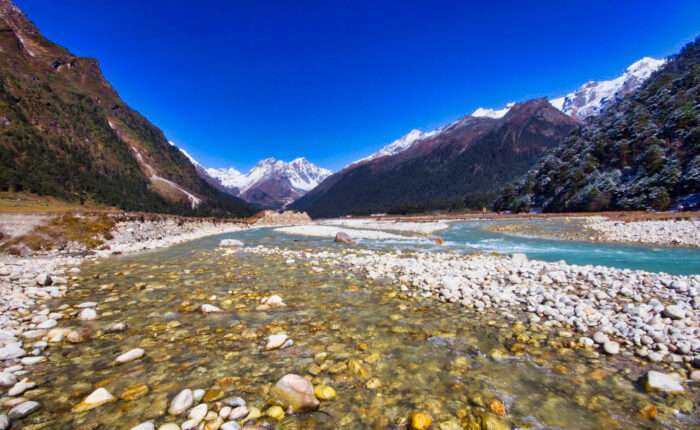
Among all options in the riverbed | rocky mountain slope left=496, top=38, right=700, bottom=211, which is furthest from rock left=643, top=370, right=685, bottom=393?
rocky mountain slope left=496, top=38, right=700, bottom=211

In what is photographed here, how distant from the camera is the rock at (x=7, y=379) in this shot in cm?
380

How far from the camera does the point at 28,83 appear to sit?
9644cm

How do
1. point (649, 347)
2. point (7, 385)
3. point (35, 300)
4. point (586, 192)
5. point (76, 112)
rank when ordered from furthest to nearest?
1. point (76, 112)
2. point (586, 192)
3. point (35, 300)
4. point (649, 347)
5. point (7, 385)

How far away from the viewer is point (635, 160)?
60219mm

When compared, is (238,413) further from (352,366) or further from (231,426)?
(352,366)

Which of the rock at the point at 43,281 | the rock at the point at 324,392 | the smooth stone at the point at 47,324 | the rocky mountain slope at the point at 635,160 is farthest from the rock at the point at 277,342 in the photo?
the rocky mountain slope at the point at 635,160

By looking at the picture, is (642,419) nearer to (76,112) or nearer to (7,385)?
(7,385)

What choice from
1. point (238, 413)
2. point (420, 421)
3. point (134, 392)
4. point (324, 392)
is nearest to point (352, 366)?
point (324, 392)

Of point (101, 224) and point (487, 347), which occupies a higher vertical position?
point (101, 224)

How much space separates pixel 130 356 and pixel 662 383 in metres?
8.09

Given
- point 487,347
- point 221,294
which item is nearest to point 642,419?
point 487,347

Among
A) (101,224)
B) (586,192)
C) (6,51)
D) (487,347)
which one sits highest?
(6,51)

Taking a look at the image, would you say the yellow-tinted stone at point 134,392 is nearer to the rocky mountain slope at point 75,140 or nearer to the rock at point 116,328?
the rock at point 116,328

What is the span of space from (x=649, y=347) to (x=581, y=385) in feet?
6.82
